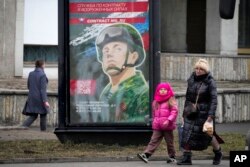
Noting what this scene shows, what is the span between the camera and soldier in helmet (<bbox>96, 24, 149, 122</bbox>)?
50.3 feet

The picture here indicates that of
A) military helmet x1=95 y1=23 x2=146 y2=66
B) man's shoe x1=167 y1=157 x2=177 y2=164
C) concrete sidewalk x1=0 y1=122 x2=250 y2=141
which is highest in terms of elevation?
military helmet x1=95 y1=23 x2=146 y2=66

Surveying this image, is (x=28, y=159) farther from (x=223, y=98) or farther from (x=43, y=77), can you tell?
(x=223, y=98)

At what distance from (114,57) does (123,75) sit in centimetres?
38

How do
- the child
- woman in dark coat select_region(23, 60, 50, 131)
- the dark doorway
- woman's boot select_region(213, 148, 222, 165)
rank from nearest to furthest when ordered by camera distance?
woman's boot select_region(213, 148, 222, 165), the child, woman in dark coat select_region(23, 60, 50, 131), the dark doorway

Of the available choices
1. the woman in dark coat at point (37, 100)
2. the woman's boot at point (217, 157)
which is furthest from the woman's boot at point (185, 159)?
the woman in dark coat at point (37, 100)

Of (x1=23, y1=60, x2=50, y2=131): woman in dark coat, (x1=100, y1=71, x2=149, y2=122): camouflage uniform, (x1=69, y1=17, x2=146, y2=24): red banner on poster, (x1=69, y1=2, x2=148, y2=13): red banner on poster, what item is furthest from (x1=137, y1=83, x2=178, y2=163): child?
(x1=23, y1=60, x2=50, y2=131): woman in dark coat

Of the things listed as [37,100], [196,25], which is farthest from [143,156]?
[196,25]

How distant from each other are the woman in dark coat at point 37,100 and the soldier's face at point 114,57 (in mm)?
4066

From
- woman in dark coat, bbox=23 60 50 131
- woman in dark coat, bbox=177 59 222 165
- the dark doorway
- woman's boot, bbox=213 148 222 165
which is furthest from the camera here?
the dark doorway

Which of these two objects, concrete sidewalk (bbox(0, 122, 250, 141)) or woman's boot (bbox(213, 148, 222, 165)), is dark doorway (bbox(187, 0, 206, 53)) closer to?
concrete sidewalk (bbox(0, 122, 250, 141))

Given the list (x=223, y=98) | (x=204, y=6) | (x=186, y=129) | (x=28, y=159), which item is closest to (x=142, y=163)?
(x=186, y=129)

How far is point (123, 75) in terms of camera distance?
15383mm

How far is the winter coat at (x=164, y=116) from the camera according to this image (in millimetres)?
13977

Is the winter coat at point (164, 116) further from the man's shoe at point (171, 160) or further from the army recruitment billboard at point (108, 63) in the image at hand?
the army recruitment billboard at point (108, 63)
